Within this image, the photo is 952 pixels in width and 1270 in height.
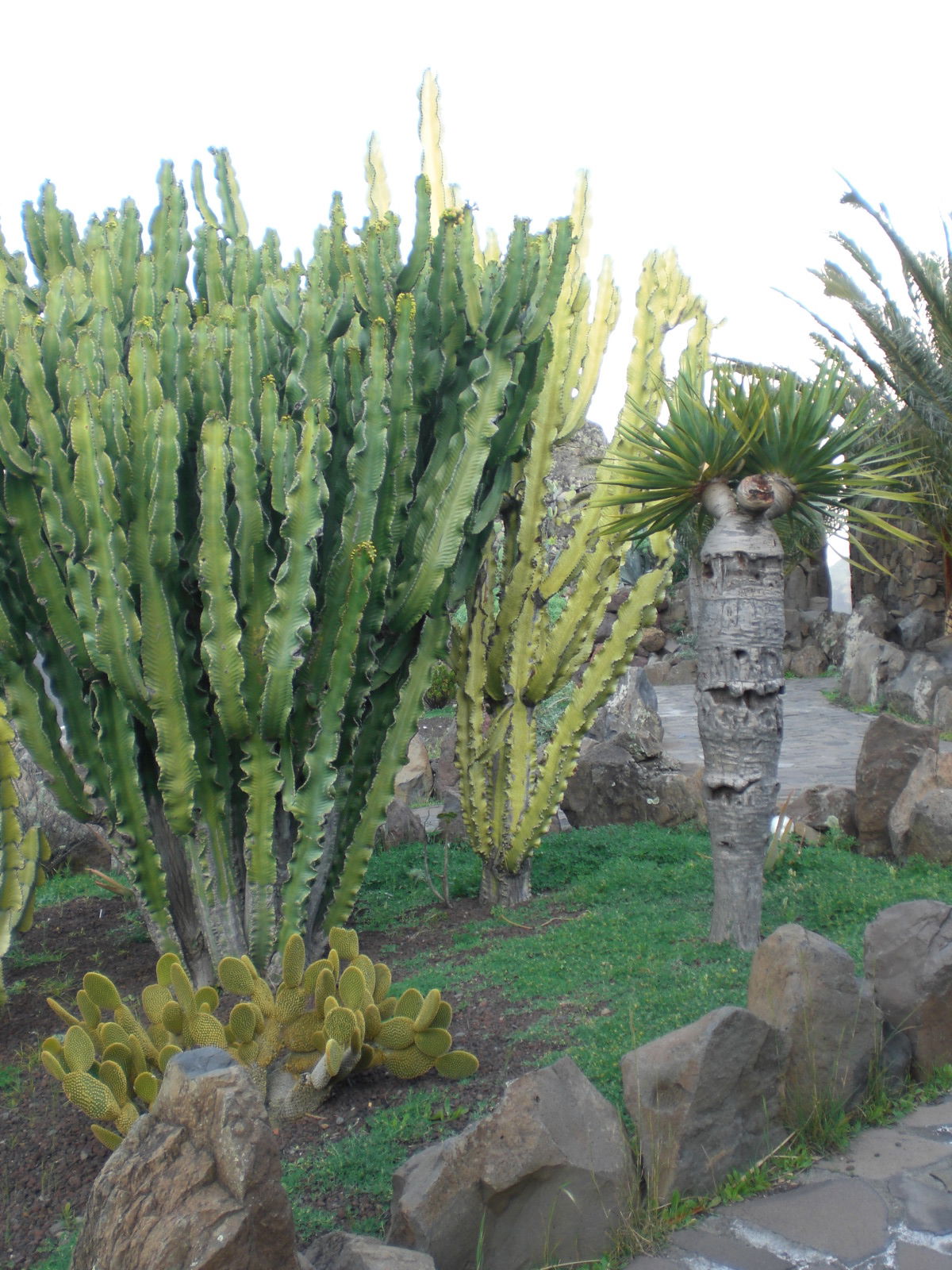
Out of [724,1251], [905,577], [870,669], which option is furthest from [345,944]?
[905,577]

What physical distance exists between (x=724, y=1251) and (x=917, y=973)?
4.09 feet

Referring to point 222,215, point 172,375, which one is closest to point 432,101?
point 222,215

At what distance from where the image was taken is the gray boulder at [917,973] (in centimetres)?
310

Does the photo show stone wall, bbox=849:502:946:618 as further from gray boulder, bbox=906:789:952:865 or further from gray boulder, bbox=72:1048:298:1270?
gray boulder, bbox=72:1048:298:1270

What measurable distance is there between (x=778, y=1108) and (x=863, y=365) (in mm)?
10345

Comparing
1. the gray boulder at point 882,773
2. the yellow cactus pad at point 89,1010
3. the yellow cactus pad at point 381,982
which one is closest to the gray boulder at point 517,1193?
the yellow cactus pad at point 381,982

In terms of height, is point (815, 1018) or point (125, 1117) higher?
point (815, 1018)

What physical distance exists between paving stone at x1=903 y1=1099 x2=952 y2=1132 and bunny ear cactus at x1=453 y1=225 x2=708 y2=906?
2250 millimetres

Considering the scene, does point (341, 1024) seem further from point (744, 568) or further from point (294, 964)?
point (744, 568)

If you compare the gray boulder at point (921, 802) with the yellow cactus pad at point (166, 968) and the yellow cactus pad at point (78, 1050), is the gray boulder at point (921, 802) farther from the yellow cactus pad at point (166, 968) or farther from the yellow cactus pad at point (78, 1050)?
the yellow cactus pad at point (78, 1050)

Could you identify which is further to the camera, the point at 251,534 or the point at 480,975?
the point at 480,975

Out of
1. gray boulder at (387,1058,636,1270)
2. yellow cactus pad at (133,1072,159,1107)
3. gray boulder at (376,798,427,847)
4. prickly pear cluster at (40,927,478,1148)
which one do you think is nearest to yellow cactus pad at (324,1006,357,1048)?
prickly pear cluster at (40,927,478,1148)

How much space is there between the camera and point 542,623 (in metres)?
5.00

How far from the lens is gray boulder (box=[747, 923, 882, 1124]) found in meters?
2.77
